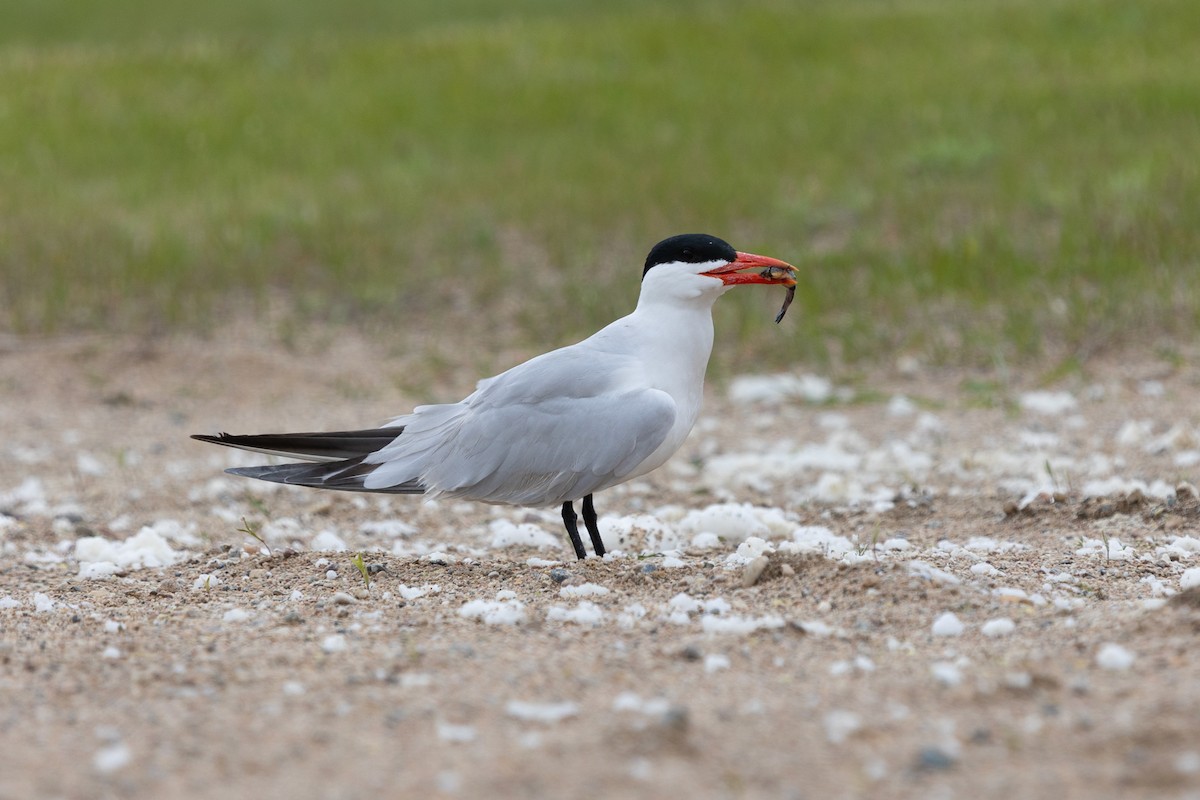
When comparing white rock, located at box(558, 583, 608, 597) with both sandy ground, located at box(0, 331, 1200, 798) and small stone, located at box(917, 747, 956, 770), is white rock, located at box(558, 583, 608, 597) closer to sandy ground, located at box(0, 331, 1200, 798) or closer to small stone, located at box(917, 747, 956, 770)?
sandy ground, located at box(0, 331, 1200, 798)

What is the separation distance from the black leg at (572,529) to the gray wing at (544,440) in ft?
0.29

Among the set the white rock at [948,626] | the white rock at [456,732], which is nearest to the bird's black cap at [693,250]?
the white rock at [948,626]

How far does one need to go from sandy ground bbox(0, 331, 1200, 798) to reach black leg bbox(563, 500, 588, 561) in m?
0.16

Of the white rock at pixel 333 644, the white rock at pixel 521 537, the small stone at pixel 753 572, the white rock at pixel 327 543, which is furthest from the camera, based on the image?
the white rock at pixel 521 537

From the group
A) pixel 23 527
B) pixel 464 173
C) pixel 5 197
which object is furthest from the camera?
pixel 464 173

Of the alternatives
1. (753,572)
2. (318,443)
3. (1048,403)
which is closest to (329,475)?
(318,443)

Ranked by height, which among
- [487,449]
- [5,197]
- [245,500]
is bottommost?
[245,500]

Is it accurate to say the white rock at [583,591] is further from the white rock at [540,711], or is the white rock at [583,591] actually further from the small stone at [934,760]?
the small stone at [934,760]

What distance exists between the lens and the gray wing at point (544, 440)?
166 inches

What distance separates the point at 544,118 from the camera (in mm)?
12461

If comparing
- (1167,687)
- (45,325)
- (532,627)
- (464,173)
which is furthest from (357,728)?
(464,173)

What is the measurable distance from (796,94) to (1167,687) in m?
10.6

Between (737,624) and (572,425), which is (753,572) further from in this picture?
(572,425)

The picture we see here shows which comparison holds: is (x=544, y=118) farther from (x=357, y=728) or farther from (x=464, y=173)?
(x=357, y=728)
